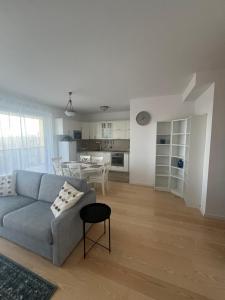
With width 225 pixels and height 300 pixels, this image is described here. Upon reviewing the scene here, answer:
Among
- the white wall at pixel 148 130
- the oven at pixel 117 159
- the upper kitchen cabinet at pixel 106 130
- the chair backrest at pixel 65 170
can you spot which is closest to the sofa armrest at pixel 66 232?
the chair backrest at pixel 65 170

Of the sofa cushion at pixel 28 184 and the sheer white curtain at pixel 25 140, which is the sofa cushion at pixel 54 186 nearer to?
the sofa cushion at pixel 28 184

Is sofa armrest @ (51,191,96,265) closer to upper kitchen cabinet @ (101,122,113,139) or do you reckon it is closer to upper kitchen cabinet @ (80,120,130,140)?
upper kitchen cabinet @ (80,120,130,140)

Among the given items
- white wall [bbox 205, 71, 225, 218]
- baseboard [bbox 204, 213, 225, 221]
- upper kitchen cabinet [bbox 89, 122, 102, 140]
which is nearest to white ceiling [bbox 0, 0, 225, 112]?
white wall [bbox 205, 71, 225, 218]

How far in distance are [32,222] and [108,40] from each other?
2.34m

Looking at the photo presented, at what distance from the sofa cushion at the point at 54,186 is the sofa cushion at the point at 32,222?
231 mm

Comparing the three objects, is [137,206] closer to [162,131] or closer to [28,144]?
[162,131]

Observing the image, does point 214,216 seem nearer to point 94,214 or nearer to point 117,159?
point 94,214

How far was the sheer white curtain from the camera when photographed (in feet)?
11.5

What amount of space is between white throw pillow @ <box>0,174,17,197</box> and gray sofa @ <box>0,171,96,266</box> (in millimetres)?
115

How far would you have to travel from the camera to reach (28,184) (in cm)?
258

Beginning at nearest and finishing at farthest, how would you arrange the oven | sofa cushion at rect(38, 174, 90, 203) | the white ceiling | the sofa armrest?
the white ceiling
the sofa armrest
sofa cushion at rect(38, 174, 90, 203)
the oven

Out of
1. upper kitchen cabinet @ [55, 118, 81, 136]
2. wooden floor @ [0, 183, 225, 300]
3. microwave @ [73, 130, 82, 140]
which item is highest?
upper kitchen cabinet @ [55, 118, 81, 136]

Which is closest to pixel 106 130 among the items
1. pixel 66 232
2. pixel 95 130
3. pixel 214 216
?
pixel 95 130

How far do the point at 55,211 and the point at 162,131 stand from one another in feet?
11.0
